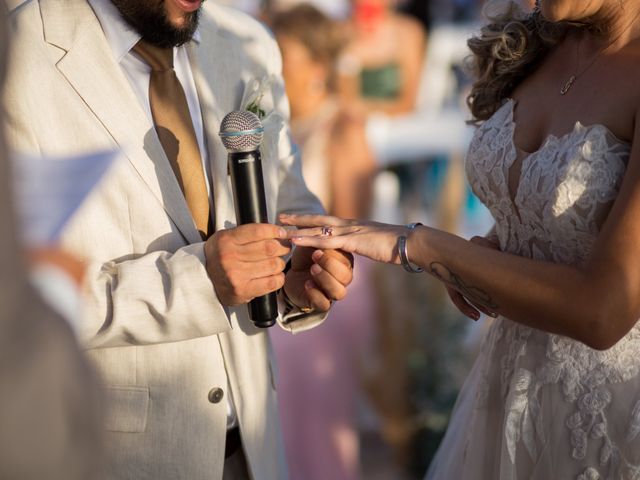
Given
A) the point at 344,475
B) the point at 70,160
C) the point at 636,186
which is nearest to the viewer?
the point at 70,160

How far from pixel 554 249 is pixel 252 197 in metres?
0.83

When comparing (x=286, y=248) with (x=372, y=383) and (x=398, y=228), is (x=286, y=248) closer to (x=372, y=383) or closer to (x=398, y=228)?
(x=398, y=228)

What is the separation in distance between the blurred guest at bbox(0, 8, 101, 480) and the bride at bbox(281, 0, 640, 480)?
4.86ft

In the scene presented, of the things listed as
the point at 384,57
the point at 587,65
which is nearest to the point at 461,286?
the point at 587,65

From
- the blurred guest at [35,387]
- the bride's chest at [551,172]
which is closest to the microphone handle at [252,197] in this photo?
the bride's chest at [551,172]

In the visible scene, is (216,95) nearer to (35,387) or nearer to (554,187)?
(554,187)

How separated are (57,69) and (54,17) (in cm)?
17

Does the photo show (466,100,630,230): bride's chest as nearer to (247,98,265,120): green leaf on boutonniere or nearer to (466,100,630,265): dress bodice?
(466,100,630,265): dress bodice

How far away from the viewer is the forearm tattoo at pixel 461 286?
209 cm

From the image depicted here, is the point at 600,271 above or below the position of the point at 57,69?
below

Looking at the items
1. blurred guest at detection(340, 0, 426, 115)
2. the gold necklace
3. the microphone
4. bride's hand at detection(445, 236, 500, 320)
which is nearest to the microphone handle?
the microphone

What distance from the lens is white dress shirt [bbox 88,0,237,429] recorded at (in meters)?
2.20

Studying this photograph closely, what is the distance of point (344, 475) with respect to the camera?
173 inches

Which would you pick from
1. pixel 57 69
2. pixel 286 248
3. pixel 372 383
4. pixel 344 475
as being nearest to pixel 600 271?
pixel 286 248
